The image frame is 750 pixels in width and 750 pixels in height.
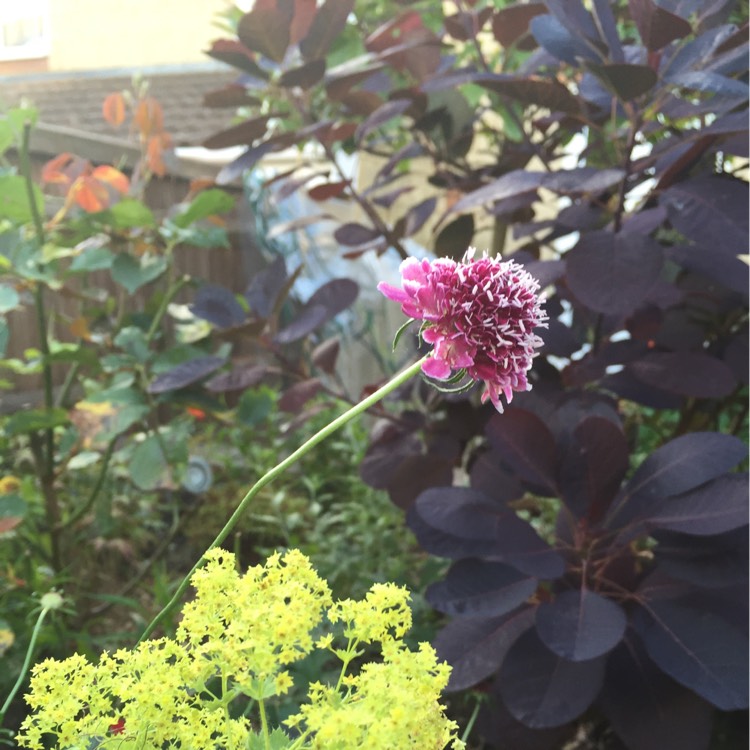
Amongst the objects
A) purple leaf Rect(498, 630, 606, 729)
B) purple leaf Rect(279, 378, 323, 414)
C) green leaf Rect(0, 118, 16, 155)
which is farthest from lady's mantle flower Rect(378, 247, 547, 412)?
green leaf Rect(0, 118, 16, 155)

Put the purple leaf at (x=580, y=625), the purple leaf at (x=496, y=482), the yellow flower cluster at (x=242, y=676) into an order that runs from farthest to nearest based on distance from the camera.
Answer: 1. the purple leaf at (x=496, y=482)
2. the purple leaf at (x=580, y=625)
3. the yellow flower cluster at (x=242, y=676)

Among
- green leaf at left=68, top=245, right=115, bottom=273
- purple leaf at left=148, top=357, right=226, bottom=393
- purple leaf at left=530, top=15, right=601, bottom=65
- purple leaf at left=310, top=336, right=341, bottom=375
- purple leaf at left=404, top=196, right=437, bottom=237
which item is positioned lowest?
purple leaf at left=310, top=336, right=341, bottom=375

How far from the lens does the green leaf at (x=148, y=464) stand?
Answer: 119 cm

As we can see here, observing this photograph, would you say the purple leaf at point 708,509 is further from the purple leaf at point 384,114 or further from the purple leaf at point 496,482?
the purple leaf at point 384,114

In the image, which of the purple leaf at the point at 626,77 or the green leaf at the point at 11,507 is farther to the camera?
the green leaf at the point at 11,507

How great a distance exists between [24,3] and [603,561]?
110 cm

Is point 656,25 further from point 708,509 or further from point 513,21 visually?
point 708,509

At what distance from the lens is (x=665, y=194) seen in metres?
0.90

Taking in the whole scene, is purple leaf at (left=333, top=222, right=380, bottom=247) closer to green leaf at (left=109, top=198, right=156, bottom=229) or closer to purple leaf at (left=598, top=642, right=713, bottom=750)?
green leaf at (left=109, top=198, right=156, bottom=229)

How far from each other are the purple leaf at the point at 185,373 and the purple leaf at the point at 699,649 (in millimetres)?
Result: 637

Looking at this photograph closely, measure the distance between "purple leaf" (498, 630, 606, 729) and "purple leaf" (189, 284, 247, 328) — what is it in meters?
0.61

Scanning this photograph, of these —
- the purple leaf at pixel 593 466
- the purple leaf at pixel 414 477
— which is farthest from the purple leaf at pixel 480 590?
the purple leaf at pixel 414 477

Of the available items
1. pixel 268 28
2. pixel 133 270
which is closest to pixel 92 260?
pixel 133 270

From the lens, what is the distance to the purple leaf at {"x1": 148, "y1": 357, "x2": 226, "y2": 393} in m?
1.12
